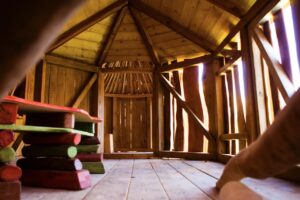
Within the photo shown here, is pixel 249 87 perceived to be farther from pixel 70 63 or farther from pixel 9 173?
pixel 70 63

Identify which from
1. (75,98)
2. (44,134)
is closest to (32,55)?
(44,134)

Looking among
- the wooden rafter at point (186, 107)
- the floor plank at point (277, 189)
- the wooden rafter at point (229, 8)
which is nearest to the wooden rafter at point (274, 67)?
the wooden rafter at point (229, 8)

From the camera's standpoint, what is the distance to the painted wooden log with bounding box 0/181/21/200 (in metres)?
1.78

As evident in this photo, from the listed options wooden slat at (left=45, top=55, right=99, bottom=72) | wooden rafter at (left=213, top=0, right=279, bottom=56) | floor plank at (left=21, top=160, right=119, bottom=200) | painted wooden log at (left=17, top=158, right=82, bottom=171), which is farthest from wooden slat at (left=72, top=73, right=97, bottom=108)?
floor plank at (left=21, top=160, right=119, bottom=200)

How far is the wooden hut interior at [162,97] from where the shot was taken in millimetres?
484

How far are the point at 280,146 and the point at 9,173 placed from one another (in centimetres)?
176

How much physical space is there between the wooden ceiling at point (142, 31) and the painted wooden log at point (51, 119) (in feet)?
10.0

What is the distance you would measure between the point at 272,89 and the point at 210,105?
208cm

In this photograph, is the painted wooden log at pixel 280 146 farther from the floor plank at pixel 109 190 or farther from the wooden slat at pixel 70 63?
the wooden slat at pixel 70 63

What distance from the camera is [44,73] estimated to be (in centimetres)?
587

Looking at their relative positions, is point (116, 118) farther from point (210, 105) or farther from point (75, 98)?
point (210, 105)

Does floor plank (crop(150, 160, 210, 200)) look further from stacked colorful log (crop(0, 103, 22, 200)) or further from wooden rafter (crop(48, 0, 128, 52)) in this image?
wooden rafter (crop(48, 0, 128, 52))

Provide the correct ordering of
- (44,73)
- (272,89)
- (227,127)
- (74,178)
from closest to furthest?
(74,178)
(272,89)
(227,127)
(44,73)

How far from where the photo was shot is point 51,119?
2.56 metres
